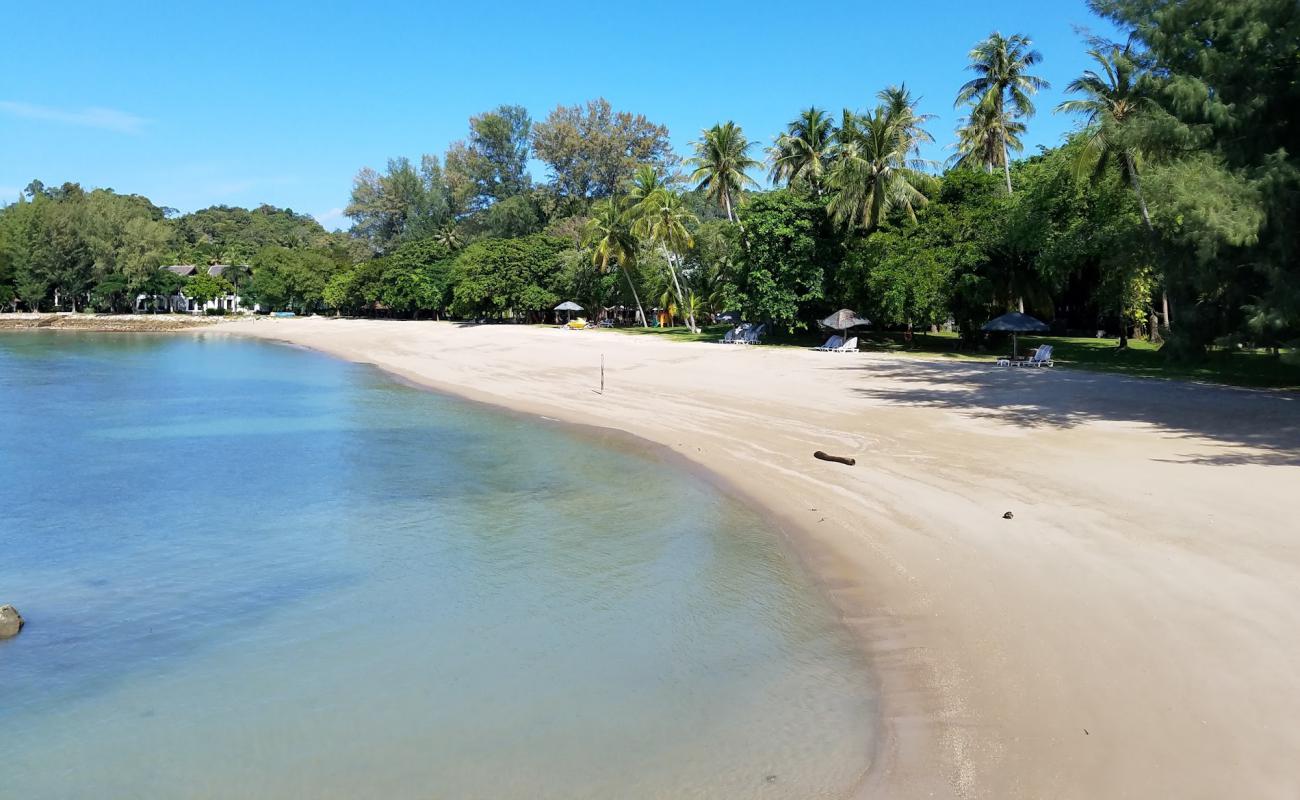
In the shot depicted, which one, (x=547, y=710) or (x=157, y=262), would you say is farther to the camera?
(x=157, y=262)

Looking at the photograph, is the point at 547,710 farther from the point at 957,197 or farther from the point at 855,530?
the point at 957,197

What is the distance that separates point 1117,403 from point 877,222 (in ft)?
66.5

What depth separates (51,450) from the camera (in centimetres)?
1919

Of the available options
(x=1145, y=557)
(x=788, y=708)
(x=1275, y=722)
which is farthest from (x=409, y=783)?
(x=1145, y=557)

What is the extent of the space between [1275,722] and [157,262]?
105473 millimetres

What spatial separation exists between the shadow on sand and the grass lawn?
8.34 feet

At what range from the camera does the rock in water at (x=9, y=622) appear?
8.22 metres

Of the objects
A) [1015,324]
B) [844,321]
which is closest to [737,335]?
[844,321]

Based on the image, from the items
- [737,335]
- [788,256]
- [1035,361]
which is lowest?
[1035,361]

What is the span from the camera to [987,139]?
1764 inches

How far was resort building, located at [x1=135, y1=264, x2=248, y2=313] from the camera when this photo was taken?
99.4 meters

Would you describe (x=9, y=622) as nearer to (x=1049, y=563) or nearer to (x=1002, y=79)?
(x=1049, y=563)

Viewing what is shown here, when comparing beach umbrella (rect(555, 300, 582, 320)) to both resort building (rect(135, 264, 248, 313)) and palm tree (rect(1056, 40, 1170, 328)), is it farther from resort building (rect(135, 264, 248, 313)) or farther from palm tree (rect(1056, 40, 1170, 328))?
resort building (rect(135, 264, 248, 313))

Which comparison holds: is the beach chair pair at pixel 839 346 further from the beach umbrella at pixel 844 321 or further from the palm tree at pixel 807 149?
the palm tree at pixel 807 149
